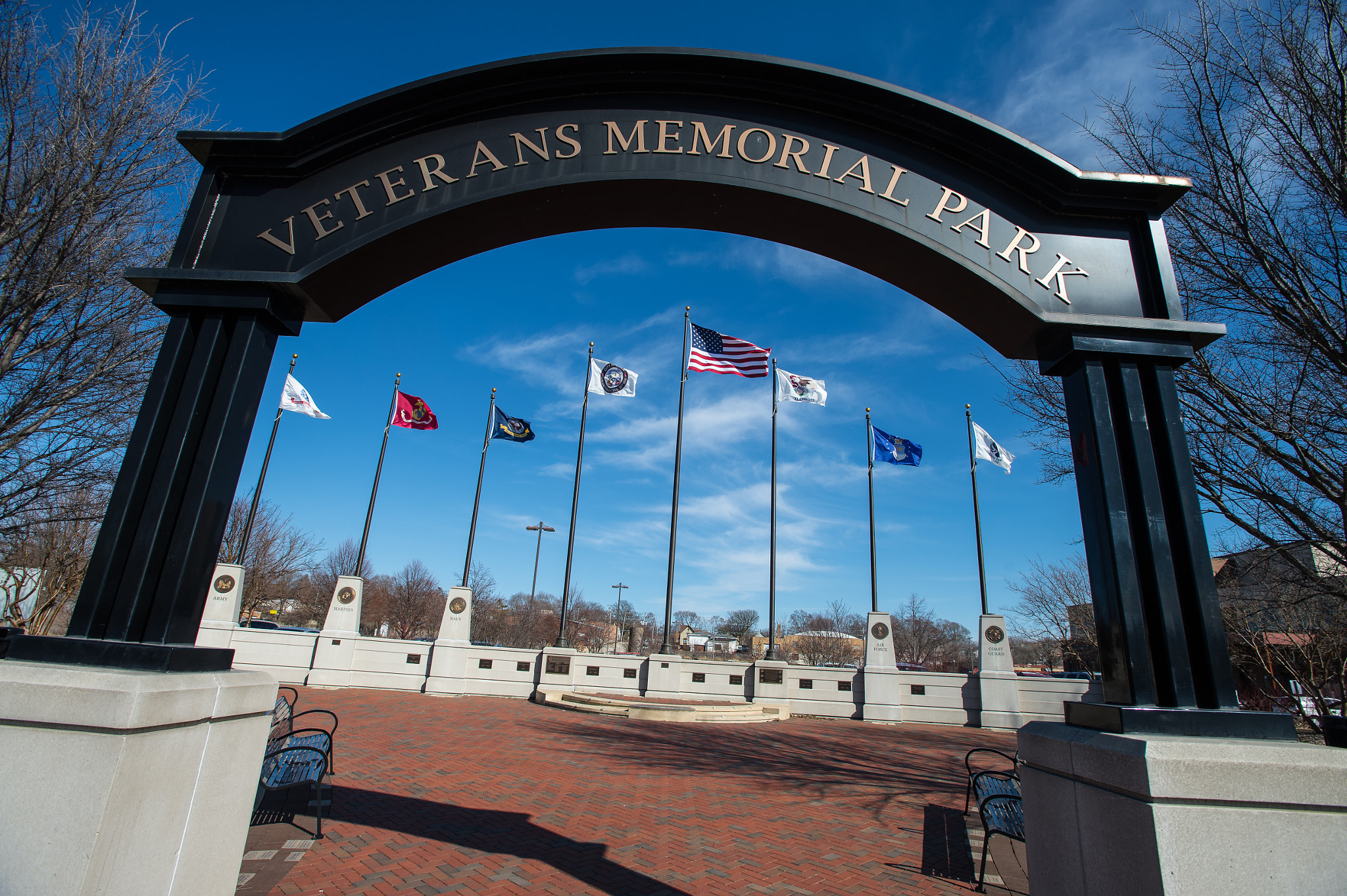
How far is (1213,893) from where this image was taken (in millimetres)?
2156

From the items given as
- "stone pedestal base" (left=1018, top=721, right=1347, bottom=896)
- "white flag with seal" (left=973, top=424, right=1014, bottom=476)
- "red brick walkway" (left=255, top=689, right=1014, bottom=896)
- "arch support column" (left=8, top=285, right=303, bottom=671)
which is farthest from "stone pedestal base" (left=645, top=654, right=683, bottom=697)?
"stone pedestal base" (left=1018, top=721, right=1347, bottom=896)

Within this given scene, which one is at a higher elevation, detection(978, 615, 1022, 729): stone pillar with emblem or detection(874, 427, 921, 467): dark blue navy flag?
detection(874, 427, 921, 467): dark blue navy flag

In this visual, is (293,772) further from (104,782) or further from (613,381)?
(613,381)

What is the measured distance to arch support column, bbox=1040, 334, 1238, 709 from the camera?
2.76m

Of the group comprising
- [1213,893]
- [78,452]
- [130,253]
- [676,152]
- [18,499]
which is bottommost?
[1213,893]

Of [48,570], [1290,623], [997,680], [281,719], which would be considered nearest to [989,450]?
[997,680]

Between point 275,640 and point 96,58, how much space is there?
1619cm

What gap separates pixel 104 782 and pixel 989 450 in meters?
21.9

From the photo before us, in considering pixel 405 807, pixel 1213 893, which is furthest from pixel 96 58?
pixel 1213 893

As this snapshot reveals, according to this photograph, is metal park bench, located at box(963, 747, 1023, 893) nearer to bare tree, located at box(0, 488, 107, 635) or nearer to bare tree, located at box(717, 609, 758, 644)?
bare tree, located at box(0, 488, 107, 635)

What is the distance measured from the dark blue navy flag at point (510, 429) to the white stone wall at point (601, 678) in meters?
6.53

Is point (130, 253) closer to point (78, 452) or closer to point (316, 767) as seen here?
point (78, 452)

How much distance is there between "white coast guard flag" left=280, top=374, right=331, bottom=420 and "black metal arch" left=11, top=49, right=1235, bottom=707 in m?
17.7

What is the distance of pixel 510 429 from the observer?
830 inches
